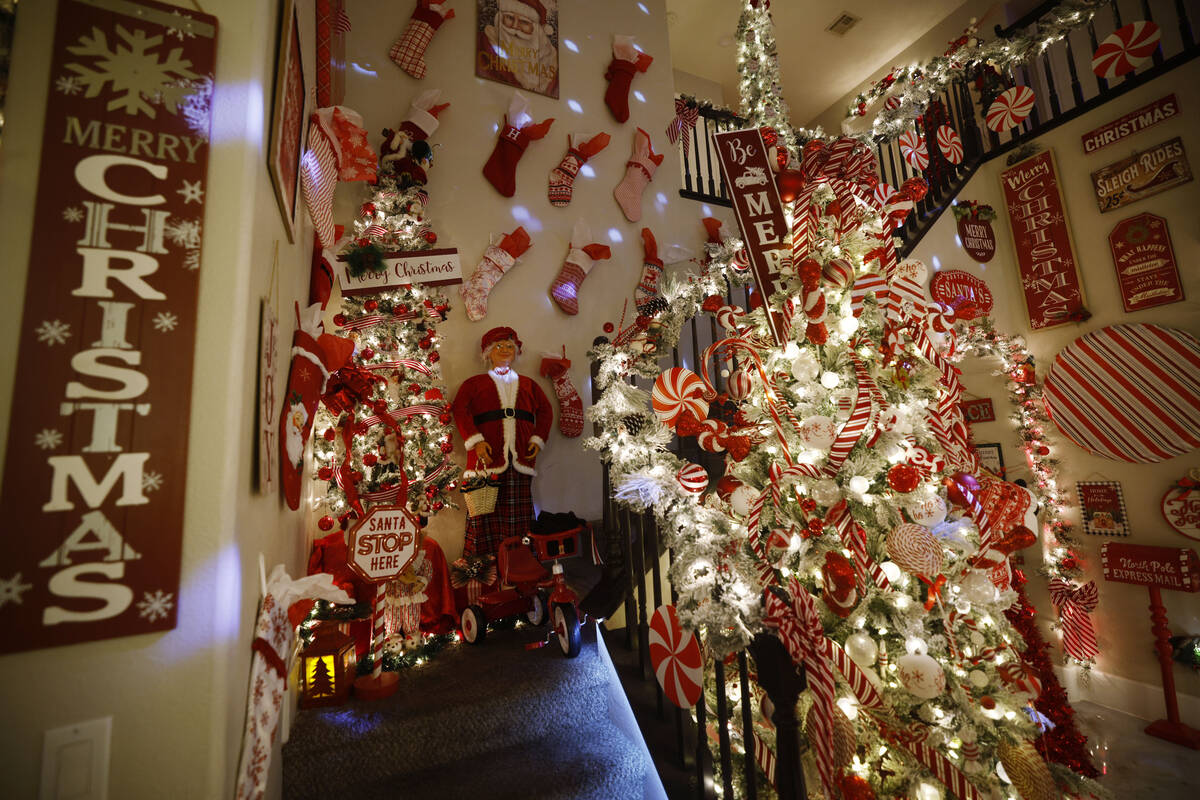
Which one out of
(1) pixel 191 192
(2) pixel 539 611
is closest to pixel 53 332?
(1) pixel 191 192

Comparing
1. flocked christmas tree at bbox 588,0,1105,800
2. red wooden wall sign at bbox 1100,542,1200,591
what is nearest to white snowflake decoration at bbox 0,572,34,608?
flocked christmas tree at bbox 588,0,1105,800

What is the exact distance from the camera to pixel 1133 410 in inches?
139

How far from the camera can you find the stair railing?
357 centimetres

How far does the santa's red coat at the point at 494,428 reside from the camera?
3.28 meters

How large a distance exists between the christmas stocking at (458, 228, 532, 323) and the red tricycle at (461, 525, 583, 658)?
1.98m

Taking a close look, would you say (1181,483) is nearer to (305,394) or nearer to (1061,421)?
(1061,421)

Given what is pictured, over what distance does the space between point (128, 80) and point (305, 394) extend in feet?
3.20

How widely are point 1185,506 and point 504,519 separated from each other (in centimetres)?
462

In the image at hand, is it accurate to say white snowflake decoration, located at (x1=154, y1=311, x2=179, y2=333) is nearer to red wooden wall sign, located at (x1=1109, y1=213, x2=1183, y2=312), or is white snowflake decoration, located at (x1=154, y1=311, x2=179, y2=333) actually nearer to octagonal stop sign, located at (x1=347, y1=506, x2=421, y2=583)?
octagonal stop sign, located at (x1=347, y1=506, x2=421, y2=583)

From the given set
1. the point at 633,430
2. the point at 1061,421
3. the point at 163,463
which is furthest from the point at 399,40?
the point at 1061,421

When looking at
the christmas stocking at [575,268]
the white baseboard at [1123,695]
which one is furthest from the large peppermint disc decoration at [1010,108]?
the white baseboard at [1123,695]

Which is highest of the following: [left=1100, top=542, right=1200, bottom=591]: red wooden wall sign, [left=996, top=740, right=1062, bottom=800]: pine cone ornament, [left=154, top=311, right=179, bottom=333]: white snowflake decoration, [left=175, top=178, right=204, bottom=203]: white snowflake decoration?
[left=175, top=178, right=204, bottom=203]: white snowflake decoration

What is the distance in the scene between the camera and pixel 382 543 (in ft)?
6.82

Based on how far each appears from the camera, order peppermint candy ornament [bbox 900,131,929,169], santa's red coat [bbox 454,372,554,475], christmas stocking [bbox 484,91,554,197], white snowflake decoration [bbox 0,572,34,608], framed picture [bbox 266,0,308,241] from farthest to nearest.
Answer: christmas stocking [bbox 484,91,554,197]
santa's red coat [bbox 454,372,554,475]
peppermint candy ornament [bbox 900,131,929,169]
framed picture [bbox 266,0,308,241]
white snowflake decoration [bbox 0,572,34,608]
